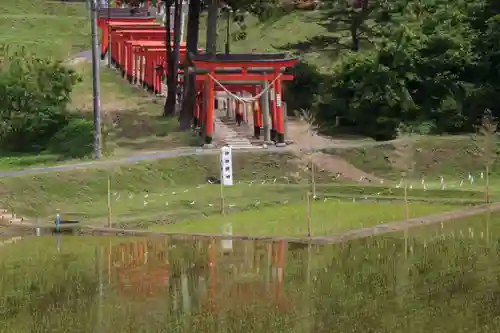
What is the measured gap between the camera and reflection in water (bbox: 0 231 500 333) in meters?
23.5

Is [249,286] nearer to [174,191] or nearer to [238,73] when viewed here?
[174,191]

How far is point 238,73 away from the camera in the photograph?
50375mm

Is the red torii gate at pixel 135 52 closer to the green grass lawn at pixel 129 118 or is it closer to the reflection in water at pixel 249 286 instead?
the green grass lawn at pixel 129 118

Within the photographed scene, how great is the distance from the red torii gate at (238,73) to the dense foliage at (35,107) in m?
6.68

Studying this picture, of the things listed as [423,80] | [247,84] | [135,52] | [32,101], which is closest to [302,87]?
[423,80]

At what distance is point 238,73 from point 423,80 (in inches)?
423

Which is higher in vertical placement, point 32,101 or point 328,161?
point 32,101

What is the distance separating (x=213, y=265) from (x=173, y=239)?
14.8 feet

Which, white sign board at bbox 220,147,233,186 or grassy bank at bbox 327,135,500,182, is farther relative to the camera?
grassy bank at bbox 327,135,500,182

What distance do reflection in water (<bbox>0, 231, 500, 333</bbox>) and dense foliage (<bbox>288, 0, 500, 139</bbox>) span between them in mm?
21455

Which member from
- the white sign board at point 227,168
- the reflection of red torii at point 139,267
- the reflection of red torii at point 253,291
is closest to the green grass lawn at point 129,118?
the white sign board at point 227,168

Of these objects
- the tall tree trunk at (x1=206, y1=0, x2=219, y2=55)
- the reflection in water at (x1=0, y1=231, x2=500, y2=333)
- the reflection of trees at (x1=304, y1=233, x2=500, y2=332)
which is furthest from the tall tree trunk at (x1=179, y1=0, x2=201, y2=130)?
the reflection of trees at (x1=304, y1=233, x2=500, y2=332)

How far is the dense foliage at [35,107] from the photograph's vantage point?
54.7 m

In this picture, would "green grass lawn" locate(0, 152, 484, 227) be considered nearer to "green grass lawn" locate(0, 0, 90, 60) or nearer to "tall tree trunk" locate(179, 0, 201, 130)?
"tall tree trunk" locate(179, 0, 201, 130)
